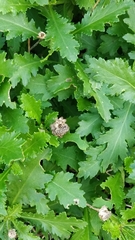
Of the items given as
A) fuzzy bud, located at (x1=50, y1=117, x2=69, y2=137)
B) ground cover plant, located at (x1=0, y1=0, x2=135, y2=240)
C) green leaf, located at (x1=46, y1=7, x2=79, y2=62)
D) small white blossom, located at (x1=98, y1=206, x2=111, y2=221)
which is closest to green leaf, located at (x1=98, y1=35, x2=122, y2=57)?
ground cover plant, located at (x1=0, y1=0, x2=135, y2=240)

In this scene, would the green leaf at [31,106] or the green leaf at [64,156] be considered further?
the green leaf at [64,156]

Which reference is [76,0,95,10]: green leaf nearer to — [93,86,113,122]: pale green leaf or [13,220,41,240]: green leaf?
[93,86,113,122]: pale green leaf

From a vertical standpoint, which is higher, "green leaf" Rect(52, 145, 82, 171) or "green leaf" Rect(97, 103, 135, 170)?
"green leaf" Rect(97, 103, 135, 170)

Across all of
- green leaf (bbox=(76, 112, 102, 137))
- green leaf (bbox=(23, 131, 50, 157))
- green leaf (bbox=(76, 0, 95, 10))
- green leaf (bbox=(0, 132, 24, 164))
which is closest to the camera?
green leaf (bbox=(0, 132, 24, 164))

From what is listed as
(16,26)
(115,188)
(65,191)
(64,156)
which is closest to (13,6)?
(16,26)

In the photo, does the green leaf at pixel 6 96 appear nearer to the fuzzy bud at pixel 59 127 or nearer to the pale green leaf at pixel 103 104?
the fuzzy bud at pixel 59 127

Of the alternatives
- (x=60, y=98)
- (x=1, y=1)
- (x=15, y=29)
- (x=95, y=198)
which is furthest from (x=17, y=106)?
(x=95, y=198)

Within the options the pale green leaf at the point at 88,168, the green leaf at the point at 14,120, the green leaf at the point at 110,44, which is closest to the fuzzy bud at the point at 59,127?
the green leaf at the point at 14,120

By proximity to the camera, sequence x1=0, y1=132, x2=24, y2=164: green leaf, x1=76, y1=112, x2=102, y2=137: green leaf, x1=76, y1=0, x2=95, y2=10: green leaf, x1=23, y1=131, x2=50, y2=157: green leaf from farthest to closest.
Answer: x1=76, y1=112, x2=102, y2=137: green leaf → x1=76, y1=0, x2=95, y2=10: green leaf → x1=23, y1=131, x2=50, y2=157: green leaf → x1=0, y1=132, x2=24, y2=164: green leaf
